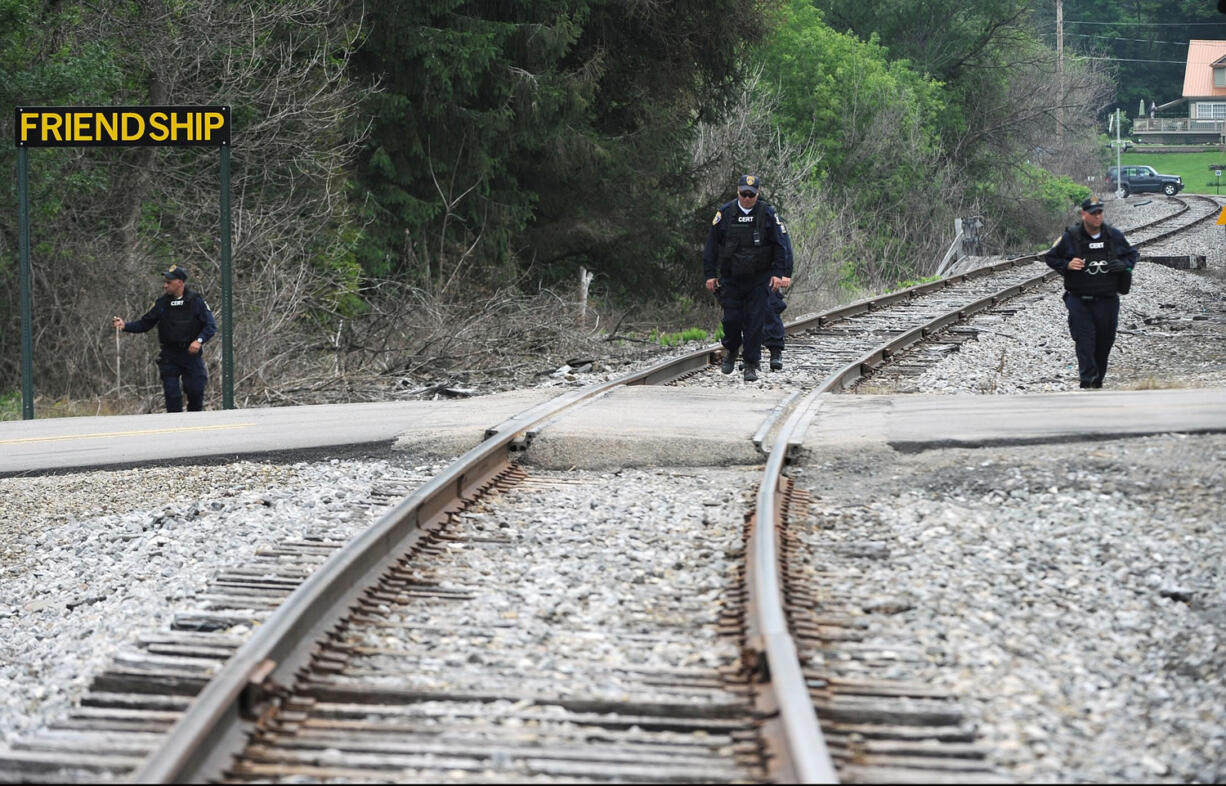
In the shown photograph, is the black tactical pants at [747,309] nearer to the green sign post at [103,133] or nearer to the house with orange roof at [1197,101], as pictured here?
the green sign post at [103,133]

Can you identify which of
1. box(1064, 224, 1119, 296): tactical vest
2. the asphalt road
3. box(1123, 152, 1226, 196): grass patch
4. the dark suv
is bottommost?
the asphalt road

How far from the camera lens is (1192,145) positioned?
379ft

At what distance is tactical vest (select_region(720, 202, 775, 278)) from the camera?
13641 millimetres

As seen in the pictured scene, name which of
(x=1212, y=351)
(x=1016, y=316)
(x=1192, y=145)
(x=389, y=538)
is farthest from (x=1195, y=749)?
(x=1192, y=145)

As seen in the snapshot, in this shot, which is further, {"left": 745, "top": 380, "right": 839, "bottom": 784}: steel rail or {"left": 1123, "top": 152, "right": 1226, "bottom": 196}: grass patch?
{"left": 1123, "top": 152, "right": 1226, "bottom": 196}: grass patch

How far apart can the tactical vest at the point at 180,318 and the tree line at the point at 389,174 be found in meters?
2.95

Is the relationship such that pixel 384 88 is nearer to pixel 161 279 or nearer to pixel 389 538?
pixel 161 279

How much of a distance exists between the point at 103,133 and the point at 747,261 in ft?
21.6

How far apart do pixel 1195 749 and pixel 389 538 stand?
3.73 metres

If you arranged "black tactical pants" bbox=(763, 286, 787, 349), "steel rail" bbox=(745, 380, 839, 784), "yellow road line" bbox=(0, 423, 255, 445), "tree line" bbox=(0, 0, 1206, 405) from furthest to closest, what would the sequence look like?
"tree line" bbox=(0, 0, 1206, 405) < "black tactical pants" bbox=(763, 286, 787, 349) < "yellow road line" bbox=(0, 423, 255, 445) < "steel rail" bbox=(745, 380, 839, 784)

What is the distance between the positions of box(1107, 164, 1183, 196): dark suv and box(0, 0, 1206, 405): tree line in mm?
52433

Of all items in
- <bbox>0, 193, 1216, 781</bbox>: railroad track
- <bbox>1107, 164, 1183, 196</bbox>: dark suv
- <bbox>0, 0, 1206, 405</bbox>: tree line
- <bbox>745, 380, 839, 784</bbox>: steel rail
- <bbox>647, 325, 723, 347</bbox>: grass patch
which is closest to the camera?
<bbox>745, 380, 839, 784</bbox>: steel rail

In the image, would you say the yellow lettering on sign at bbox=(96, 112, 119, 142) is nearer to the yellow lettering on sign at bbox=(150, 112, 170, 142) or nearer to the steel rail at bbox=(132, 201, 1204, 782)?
the yellow lettering on sign at bbox=(150, 112, 170, 142)

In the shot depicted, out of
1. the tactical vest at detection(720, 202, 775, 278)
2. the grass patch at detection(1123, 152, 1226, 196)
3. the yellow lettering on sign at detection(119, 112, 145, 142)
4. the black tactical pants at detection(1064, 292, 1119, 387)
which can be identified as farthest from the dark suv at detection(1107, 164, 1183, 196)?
the yellow lettering on sign at detection(119, 112, 145, 142)
